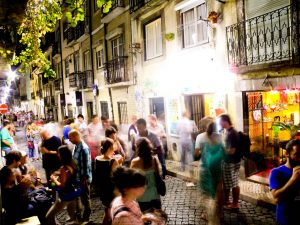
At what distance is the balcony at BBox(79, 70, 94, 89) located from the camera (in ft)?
62.7

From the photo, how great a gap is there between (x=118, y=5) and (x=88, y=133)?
7.08 metres

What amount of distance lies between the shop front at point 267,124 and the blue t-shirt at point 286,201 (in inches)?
190

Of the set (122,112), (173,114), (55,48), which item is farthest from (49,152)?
(55,48)

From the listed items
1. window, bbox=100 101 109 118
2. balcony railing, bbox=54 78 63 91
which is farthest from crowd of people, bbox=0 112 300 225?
balcony railing, bbox=54 78 63 91

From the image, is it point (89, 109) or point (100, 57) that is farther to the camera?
point (89, 109)

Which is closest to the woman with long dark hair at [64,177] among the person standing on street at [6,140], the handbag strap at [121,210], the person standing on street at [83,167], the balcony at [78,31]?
the person standing on street at [83,167]

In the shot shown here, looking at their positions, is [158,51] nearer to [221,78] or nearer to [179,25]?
[179,25]

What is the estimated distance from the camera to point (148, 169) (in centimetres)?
450

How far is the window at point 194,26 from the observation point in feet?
32.5

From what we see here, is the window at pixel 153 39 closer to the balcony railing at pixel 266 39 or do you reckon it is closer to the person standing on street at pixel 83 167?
the balcony railing at pixel 266 39

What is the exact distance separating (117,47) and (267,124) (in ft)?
29.1

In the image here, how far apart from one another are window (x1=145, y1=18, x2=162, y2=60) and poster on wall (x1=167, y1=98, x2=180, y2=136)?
221 cm

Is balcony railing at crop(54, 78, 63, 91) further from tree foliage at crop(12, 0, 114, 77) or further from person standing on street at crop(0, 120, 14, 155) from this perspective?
tree foliage at crop(12, 0, 114, 77)

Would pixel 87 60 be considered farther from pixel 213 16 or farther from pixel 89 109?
pixel 213 16
